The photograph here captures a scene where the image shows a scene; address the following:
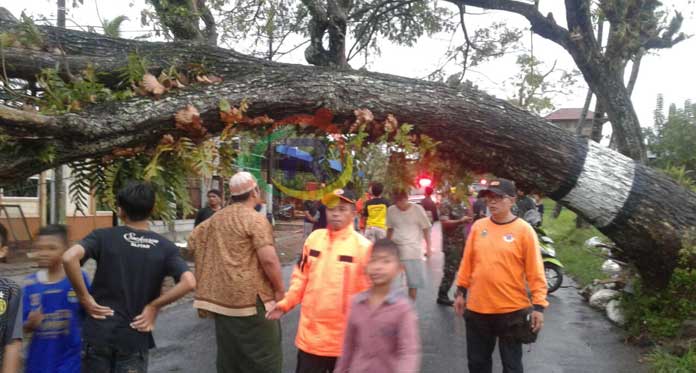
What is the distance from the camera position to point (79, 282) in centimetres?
320

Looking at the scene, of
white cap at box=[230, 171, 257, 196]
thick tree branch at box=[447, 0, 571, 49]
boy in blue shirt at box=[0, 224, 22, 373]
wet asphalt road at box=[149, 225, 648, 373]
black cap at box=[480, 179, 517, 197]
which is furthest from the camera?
thick tree branch at box=[447, 0, 571, 49]

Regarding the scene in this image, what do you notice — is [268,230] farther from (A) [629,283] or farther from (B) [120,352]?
(A) [629,283]

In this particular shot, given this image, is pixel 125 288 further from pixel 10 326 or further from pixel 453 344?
pixel 453 344

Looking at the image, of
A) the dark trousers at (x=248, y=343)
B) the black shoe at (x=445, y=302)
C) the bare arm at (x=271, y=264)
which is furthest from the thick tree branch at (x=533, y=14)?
the dark trousers at (x=248, y=343)

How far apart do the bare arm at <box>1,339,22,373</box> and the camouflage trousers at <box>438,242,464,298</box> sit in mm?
6093

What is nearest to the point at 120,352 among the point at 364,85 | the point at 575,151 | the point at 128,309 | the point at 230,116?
the point at 128,309

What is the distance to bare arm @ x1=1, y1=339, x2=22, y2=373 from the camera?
2711 mm

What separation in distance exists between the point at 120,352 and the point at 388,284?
156cm

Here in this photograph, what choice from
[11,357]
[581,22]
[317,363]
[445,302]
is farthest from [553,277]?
[11,357]

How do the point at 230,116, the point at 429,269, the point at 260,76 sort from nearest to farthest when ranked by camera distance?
the point at 230,116 < the point at 260,76 < the point at 429,269

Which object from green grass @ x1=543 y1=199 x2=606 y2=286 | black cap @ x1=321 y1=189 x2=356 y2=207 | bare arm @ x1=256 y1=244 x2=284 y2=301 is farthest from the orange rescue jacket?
green grass @ x1=543 y1=199 x2=606 y2=286

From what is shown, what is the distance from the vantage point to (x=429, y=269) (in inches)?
476

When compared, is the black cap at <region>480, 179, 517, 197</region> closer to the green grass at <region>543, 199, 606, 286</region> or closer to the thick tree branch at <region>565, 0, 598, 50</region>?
the thick tree branch at <region>565, 0, 598, 50</region>

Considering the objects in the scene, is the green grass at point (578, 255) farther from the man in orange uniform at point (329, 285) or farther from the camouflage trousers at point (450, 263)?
the man in orange uniform at point (329, 285)
